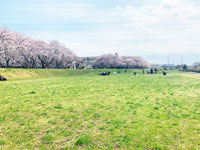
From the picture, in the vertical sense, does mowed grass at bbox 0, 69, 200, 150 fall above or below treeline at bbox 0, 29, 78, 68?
below

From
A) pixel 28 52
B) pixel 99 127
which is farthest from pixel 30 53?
pixel 99 127

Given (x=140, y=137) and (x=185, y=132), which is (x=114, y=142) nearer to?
(x=140, y=137)

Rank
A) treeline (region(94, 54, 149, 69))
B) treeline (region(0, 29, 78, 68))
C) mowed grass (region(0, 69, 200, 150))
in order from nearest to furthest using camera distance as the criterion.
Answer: mowed grass (region(0, 69, 200, 150)) < treeline (region(0, 29, 78, 68)) < treeline (region(94, 54, 149, 69))

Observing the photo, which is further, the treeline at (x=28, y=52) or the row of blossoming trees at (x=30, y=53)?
the row of blossoming trees at (x=30, y=53)

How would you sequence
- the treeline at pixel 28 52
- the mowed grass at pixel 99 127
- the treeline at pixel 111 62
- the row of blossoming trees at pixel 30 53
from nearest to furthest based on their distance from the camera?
the mowed grass at pixel 99 127 → the treeline at pixel 28 52 → the row of blossoming trees at pixel 30 53 → the treeline at pixel 111 62

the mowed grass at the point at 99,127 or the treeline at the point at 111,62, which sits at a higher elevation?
the treeline at the point at 111,62

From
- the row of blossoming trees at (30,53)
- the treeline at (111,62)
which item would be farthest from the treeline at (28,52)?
the treeline at (111,62)

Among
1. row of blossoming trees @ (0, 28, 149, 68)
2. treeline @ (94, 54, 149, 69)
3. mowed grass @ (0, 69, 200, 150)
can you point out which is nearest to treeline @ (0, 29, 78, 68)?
row of blossoming trees @ (0, 28, 149, 68)

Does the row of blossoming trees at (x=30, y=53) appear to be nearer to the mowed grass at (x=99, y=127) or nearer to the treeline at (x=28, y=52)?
the treeline at (x=28, y=52)

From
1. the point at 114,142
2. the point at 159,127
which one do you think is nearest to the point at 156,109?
the point at 159,127

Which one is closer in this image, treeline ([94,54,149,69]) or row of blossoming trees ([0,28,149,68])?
row of blossoming trees ([0,28,149,68])

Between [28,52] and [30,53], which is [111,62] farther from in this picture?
[28,52]

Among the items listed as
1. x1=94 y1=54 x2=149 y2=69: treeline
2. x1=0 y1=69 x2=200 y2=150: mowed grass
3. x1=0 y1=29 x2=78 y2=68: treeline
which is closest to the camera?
x1=0 y1=69 x2=200 y2=150: mowed grass

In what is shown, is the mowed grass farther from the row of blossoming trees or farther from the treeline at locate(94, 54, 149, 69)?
the treeline at locate(94, 54, 149, 69)
